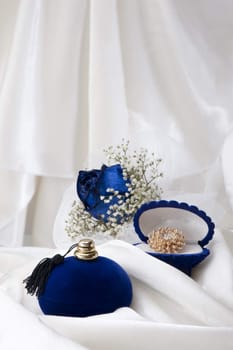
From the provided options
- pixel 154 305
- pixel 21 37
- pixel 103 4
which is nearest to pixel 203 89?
pixel 103 4

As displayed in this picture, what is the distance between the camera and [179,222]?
97 centimetres

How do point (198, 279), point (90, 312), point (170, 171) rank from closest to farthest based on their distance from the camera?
point (90, 312) < point (198, 279) < point (170, 171)

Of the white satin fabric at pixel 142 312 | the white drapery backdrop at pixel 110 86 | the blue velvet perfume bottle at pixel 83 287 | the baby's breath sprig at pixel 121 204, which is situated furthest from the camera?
the white drapery backdrop at pixel 110 86

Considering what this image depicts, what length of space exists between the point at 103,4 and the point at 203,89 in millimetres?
319

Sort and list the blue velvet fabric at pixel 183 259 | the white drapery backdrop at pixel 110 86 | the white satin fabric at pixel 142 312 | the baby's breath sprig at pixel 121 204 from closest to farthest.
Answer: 1. the white satin fabric at pixel 142 312
2. the blue velvet fabric at pixel 183 259
3. the baby's breath sprig at pixel 121 204
4. the white drapery backdrop at pixel 110 86

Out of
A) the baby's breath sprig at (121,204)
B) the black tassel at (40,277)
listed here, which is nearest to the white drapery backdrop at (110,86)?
the baby's breath sprig at (121,204)

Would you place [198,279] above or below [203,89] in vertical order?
below

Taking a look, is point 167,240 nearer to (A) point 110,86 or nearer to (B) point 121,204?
(B) point 121,204

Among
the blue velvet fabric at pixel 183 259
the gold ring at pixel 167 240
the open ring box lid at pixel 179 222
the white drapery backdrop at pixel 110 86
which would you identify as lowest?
the blue velvet fabric at pixel 183 259

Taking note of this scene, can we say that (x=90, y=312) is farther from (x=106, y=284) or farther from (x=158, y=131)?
(x=158, y=131)

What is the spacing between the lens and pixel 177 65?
137 cm

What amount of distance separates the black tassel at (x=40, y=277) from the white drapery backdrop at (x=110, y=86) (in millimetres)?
577

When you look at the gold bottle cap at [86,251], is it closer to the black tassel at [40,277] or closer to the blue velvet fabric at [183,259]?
the black tassel at [40,277]

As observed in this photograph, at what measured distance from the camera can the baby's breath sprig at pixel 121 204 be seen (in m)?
1.08
